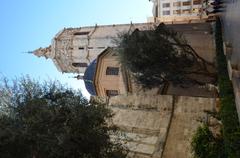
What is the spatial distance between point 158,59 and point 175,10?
42781 millimetres

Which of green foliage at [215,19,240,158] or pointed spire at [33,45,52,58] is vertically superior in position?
pointed spire at [33,45,52,58]

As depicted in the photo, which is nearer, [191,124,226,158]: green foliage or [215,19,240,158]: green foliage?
[215,19,240,158]: green foliage

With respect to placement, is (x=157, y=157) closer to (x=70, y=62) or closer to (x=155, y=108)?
(x=155, y=108)

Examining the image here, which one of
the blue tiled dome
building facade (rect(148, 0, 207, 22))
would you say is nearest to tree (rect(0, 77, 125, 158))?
the blue tiled dome

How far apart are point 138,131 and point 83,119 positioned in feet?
20.0

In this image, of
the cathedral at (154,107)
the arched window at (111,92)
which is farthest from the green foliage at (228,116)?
the arched window at (111,92)

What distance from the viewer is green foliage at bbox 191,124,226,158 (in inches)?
585

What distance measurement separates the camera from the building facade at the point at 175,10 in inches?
2431

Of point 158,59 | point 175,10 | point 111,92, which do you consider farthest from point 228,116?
point 175,10

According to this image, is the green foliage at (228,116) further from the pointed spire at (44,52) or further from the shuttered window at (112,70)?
the pointed spire at (44,52)

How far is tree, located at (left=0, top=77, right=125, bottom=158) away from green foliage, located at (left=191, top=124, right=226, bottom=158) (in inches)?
116

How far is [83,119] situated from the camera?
14.0 meters

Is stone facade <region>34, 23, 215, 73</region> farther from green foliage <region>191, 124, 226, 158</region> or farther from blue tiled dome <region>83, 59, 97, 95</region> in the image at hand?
green foliage <region>191, 124, 226, 158</region>

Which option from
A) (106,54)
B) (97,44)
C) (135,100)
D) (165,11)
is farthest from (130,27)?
(135,100)
